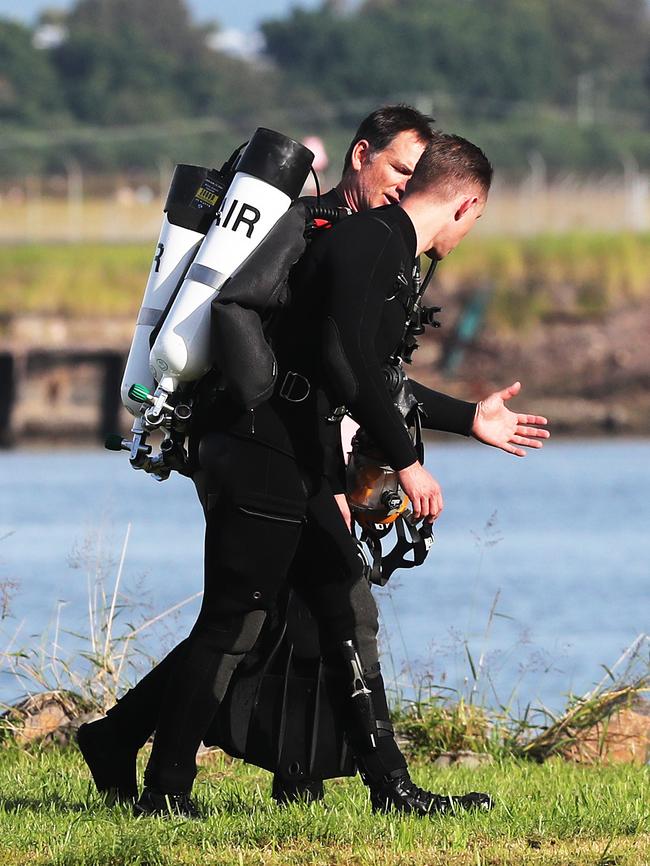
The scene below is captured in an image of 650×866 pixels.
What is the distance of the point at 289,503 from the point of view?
206 inches

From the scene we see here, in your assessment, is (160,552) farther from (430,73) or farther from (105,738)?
(430,73)

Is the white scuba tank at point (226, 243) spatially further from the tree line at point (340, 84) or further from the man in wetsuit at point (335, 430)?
the tree line at point (340, 84)

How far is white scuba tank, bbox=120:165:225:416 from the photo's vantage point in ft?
17.8

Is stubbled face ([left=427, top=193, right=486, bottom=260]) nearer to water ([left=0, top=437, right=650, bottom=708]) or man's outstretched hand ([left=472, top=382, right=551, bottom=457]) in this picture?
man's outstretched hand ([left=472, top=382, right=551, bottom=457])

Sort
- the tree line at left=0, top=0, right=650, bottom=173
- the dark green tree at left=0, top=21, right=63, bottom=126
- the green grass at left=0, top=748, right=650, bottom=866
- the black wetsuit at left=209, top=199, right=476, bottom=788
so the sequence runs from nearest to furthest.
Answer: the green grass at left=0, top=748, right=650, bottom=866 → the black wetsuit at left=209, top=199, right=476, bottom=788 → the tree line at left=0, top=0, right=650, bottom=173 → the dark green tree at left=0, top=21, right=63, bottom=126

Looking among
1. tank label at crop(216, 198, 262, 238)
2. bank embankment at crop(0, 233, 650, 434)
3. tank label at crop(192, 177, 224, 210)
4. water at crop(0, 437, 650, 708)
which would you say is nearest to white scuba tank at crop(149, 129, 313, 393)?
tank label at crop(216, 198, 262, 238)

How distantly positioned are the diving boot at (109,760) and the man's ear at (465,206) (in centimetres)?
181

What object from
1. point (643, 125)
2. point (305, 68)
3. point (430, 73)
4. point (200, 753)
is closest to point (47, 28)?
point (305, 68)

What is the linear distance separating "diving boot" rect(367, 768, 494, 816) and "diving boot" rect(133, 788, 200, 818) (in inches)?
20.4

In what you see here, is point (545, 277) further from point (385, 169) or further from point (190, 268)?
point (190, 268)

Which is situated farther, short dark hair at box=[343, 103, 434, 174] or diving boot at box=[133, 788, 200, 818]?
short dark hair at box=[343, 103, 434, 174]

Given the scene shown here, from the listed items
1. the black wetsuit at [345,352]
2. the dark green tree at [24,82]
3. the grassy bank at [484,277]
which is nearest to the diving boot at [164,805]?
the black wetsuit at [345,352]

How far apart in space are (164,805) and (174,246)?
5.27ft

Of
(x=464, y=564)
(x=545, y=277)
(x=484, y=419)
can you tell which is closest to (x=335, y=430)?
(x=484, y=419)
